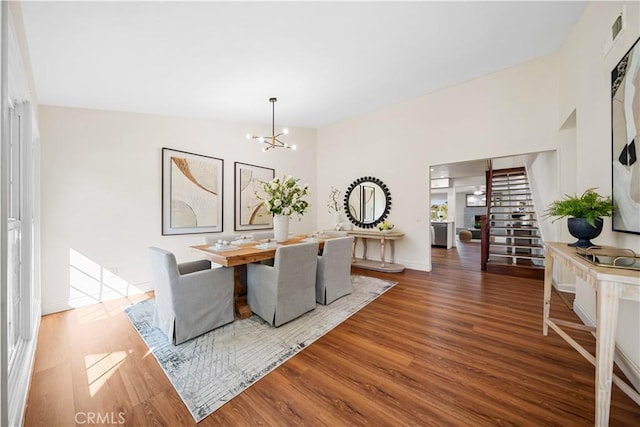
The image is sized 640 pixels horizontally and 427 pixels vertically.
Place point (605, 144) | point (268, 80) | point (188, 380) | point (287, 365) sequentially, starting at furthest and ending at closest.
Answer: point (268, 80)
point (605, 144)
point (287, 365)
point (188, 380)

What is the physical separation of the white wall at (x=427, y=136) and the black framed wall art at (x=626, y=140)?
1.83 m

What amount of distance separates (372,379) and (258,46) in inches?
126

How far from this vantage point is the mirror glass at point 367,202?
483cm

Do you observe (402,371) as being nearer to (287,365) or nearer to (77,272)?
(287,365)

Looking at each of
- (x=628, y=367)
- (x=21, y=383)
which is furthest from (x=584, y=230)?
(x=21, y=383)

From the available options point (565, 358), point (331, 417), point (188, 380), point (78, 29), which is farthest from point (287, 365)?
point (78, 29)

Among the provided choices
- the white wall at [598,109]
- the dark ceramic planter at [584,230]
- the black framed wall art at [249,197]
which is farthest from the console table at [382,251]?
the dark ceramic planter at [584,230]

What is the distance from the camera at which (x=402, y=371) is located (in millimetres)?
1673

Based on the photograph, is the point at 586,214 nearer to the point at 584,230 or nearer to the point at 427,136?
the point at 584,230

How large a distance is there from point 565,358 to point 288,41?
372 cm

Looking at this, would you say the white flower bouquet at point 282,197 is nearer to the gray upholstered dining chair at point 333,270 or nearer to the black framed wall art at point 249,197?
the gray upholstered dining chair at point 333,270

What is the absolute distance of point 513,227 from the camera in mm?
4473

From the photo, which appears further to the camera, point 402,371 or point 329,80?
point 329,80

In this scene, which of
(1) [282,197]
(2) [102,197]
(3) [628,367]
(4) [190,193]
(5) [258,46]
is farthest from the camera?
(4) [190,193]
